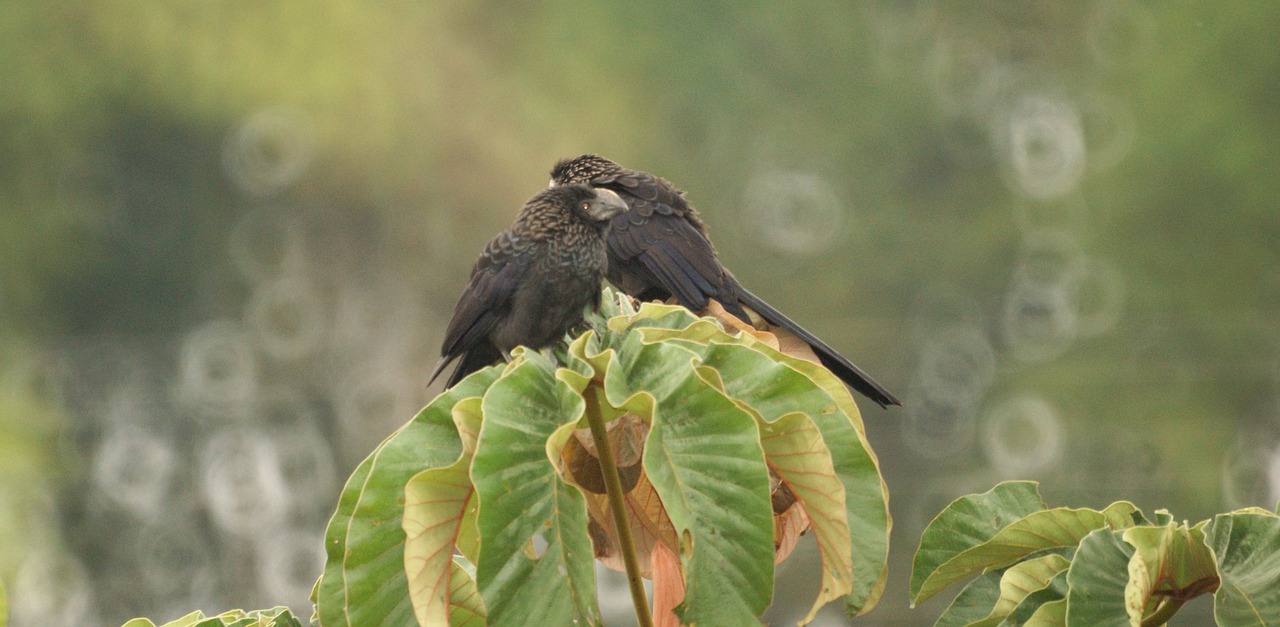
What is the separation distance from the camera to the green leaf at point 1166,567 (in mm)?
1244

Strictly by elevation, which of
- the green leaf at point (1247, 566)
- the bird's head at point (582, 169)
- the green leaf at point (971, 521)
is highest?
the bird's head at point (582, 169)

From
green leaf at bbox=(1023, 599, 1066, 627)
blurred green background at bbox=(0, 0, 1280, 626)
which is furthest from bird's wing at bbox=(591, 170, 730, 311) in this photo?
blurred green background at bbox=(0, 0, 1280, 626)

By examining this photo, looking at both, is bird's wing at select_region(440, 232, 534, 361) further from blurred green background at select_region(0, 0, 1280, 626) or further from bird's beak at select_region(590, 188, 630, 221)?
blurred green background at select_region(0, 0, 1280, 626)

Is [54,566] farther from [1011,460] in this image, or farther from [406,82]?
[1011,460]

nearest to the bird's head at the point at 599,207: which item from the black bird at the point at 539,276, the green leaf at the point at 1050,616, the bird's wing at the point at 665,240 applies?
the black bird at the point at 539,276

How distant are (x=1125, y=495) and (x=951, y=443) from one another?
164cm

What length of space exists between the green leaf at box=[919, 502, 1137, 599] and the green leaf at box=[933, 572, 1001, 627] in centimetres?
2

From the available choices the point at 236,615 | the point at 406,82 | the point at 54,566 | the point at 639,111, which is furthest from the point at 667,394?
the point at 406,82

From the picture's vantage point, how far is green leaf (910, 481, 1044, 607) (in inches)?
60.1

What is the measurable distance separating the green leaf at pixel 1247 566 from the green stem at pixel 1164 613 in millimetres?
41

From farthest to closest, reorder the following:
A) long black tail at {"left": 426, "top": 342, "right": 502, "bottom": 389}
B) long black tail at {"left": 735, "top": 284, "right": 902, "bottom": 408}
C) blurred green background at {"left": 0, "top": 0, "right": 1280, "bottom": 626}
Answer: blurred green background at {"left": 0, "top": 0, "right": 1280, "bottom": 626}, long black tail at {"left": 426, "top": 342, "right": 502, "bottom": 389}, long black tail at {"left": 735, "top": 284, "right": 902, "bottom": 408}

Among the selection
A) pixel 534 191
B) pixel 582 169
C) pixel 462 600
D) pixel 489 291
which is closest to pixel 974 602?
pixel 462 600

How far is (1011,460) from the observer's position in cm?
1031

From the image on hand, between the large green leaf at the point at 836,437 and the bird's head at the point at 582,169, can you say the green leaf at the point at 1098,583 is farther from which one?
the bird's head at the point at 582,169
